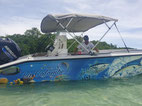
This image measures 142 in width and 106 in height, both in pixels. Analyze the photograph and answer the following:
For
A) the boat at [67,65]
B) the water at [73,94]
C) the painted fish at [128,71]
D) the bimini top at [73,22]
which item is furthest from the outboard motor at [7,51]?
the painted fish at [128,71]

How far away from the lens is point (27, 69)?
436cm

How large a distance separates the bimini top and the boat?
30 mm

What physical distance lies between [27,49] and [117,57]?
7.61 metres

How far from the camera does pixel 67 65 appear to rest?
4.60 meters

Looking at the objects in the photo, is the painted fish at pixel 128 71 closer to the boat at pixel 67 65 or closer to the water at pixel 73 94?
the boat at pixel 67 65

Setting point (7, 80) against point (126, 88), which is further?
point (7, 80)

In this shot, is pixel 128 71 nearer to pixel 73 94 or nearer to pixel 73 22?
pixel 73 94

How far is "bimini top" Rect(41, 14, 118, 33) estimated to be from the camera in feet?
15.8

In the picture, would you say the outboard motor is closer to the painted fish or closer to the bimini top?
the bimini top

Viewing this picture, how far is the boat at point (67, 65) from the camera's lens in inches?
171

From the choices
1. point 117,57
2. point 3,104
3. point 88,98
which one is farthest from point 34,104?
point 117,57

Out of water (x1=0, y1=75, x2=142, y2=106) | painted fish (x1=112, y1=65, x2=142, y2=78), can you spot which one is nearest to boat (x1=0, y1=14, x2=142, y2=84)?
painted fish (x1=112, y1=65, x2=142, y2=78)

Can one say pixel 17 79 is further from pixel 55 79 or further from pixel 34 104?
pixel 34 104

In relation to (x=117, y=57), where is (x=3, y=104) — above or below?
below
